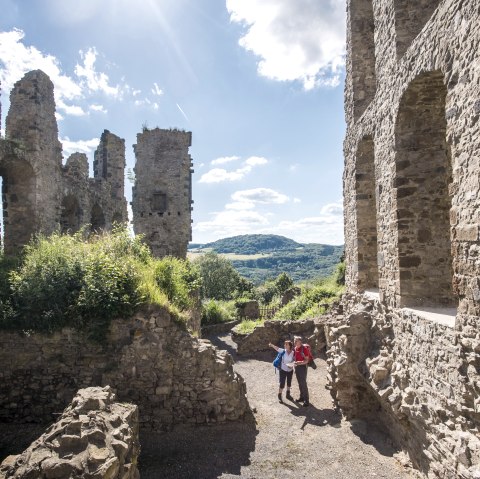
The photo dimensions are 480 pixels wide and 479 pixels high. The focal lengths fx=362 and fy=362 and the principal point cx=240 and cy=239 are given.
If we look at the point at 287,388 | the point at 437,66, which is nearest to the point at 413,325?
the point at 437,66

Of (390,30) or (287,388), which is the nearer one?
(390,30)

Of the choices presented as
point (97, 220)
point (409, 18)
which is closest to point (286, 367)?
point (409, 18)

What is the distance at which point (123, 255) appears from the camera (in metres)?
9.16

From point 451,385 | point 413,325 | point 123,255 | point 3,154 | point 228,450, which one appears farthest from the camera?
point 3,154

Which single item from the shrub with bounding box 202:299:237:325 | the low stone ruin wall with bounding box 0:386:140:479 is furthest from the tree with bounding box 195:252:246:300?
the low stone ruin wall with bounding box 0:386:140:479

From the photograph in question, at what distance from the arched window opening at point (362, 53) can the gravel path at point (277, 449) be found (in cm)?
755

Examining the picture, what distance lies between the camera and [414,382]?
5.68 m

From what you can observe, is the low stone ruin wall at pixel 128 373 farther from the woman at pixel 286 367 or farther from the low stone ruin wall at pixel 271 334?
the low stone ruin wall at pixel 271 334

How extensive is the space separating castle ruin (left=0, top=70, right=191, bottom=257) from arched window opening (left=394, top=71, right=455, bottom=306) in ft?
27.2

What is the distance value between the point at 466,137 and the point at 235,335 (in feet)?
42.2

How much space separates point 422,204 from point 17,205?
1204 cm

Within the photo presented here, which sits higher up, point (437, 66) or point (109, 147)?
point (109, 147)

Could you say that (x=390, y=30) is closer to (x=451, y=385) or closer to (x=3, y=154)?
(x=451, y=385)

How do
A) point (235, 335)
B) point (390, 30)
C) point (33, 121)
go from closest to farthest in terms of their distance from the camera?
point (390, 30)
point (33, 121)
point (235, 335)
